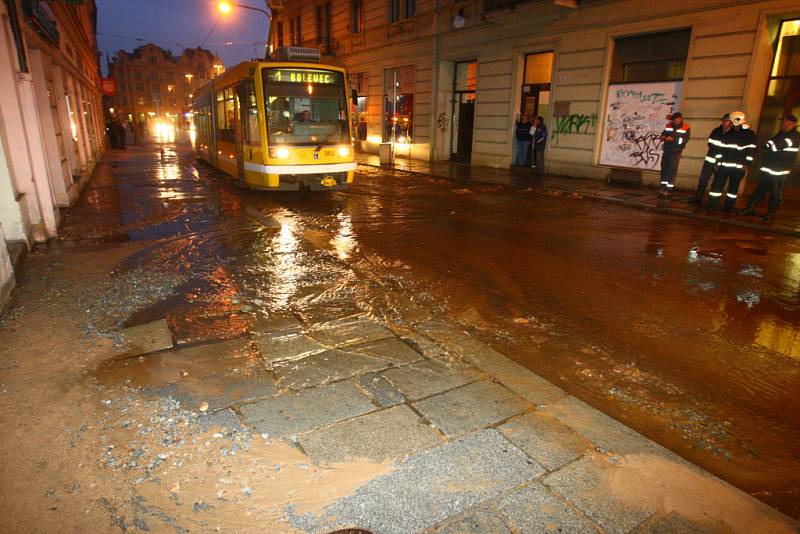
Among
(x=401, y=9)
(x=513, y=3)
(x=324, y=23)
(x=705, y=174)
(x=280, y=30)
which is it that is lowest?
(x=705, y=174)

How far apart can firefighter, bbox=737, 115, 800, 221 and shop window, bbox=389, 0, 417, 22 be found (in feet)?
56.5

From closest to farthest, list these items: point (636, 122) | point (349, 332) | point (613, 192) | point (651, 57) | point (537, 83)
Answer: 1. point (349, 332)
2. point (613, 192)
3. point (651, 57)
4. point (636, 122)
5. point (537, 83)

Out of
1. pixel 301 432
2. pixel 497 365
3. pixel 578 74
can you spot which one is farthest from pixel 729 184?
pixel 301 432

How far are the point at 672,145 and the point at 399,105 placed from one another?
15464 millimetres

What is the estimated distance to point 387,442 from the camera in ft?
9.80

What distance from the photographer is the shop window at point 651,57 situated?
44.0ft

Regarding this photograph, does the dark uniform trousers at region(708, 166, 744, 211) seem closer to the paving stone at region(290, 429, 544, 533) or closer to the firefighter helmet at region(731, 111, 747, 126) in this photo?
the firefighter helmet at region(731, 111, 747, 126)

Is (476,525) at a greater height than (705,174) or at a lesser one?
lesser

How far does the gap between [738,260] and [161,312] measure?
8.01m

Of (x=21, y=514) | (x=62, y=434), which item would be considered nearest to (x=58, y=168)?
(x=62, y=434)

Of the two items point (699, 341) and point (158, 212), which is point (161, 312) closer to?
point (699, 341)

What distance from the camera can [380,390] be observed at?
140 inches

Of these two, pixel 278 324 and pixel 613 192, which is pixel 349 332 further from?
pixel 613 192

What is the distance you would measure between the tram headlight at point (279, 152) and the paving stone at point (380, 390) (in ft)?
28.7
